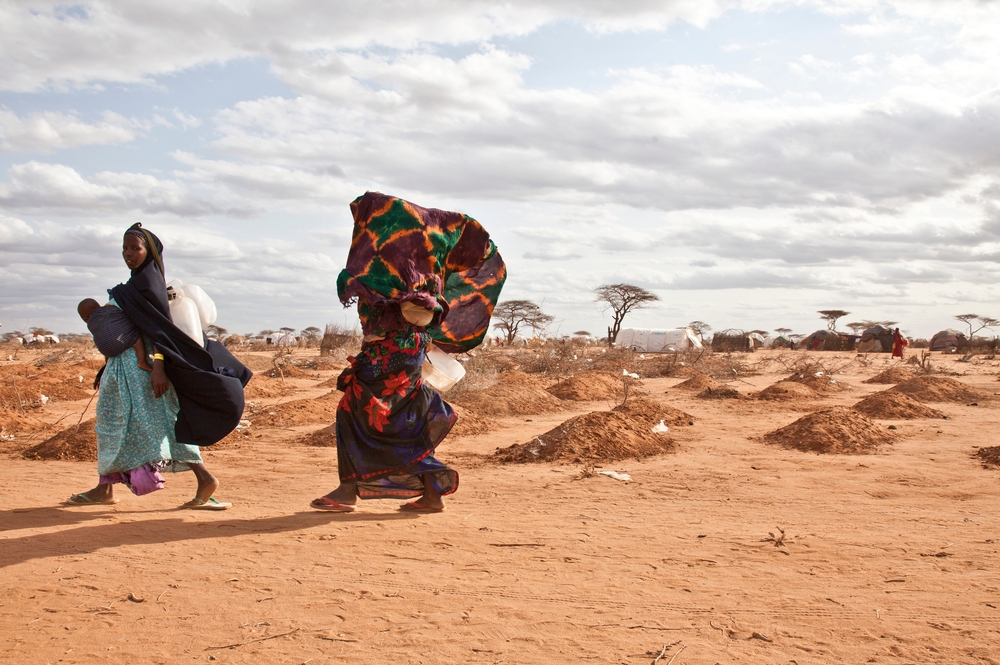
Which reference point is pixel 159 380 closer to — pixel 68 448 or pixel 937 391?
pixel 68 448

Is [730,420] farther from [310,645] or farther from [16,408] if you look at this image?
[16,408]

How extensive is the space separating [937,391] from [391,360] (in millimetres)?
10805

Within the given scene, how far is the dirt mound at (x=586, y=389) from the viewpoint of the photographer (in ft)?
40.5

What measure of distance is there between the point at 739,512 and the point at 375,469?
2.41m

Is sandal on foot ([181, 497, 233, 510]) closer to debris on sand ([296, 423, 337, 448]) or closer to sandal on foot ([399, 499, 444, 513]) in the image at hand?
sandal on foot ([399, 499, 444, 513])

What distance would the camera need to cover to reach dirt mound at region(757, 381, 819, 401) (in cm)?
1191

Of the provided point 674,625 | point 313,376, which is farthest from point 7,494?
point 313,376

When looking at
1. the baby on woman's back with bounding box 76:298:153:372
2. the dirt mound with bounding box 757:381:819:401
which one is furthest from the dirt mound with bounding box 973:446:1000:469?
the baby on woman's back with bounding box 76:298:153:372

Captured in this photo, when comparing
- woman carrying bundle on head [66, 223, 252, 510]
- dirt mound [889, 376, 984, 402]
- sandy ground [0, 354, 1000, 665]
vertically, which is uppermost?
woman carrying bundle on head [66, 223, 252, 510]

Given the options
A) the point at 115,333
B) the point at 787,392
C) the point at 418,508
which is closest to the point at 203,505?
the point at 115,333

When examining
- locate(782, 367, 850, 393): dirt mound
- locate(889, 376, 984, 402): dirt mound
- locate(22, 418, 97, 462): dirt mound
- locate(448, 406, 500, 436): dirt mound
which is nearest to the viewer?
locate(22, 418, 97, 462): dirt mound

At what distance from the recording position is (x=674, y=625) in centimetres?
291

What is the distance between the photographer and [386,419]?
4.38 metres

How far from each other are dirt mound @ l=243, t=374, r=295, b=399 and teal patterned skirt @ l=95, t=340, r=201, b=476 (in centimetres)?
809
